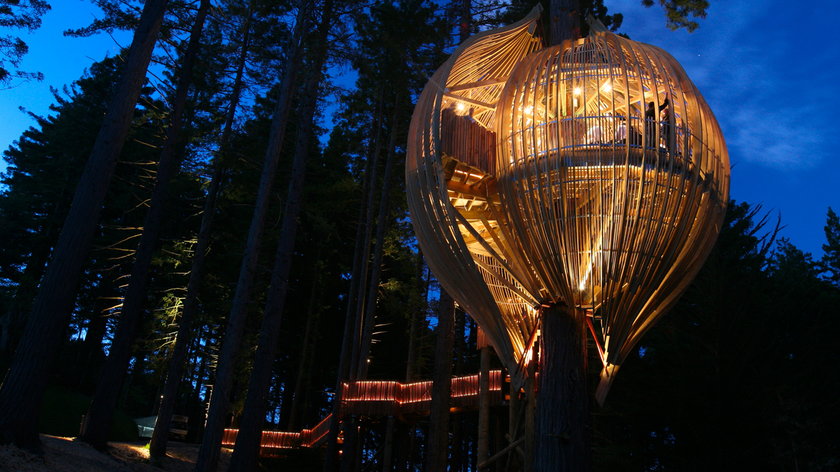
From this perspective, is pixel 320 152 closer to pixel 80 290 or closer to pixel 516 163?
pixel 80 290

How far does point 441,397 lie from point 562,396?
14.6ft

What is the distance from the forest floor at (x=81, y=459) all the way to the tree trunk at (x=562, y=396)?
20.1 feet

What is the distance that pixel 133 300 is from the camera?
12.1 meters

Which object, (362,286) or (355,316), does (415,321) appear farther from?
(362,286)

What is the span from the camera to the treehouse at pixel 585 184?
5480 mm

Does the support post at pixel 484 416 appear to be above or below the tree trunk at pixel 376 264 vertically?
below

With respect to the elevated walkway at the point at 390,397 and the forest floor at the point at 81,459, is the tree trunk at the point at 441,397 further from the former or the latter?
the forest floor at the point at 81,459

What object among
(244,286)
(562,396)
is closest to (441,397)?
(244,286)

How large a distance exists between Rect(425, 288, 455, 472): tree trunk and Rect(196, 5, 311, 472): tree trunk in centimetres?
366

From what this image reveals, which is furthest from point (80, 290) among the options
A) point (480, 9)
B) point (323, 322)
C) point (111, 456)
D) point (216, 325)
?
point (480, 9)

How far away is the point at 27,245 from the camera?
80.4 ft

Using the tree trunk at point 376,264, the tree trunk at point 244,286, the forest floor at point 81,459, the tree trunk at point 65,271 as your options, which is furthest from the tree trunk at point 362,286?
the tree trunk at point 65,271

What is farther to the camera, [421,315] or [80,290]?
[80,290]

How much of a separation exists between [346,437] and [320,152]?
506 inches
